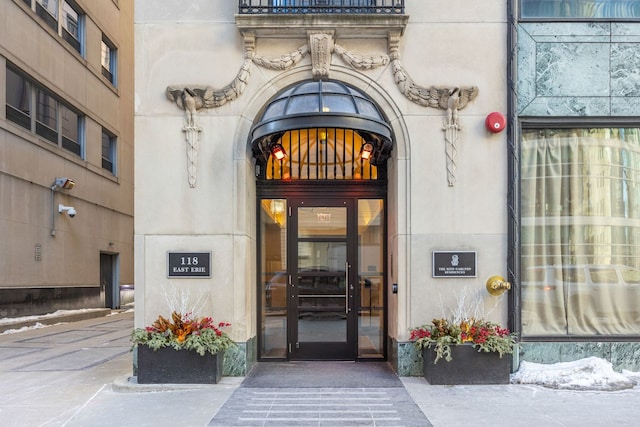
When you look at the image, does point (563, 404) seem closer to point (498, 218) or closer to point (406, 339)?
point (406, 339)

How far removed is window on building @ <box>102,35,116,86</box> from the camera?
22406 mm

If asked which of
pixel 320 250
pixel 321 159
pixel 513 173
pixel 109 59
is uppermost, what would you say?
pixel 109 59

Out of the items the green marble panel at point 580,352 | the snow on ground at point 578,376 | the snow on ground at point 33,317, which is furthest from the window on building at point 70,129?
the snow on ground at point 578,376

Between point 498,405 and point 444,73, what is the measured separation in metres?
4.64

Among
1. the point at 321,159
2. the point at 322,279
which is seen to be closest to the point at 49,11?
the point at 321,159

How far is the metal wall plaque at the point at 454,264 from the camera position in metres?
7.52

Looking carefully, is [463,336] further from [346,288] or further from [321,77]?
[321,77]

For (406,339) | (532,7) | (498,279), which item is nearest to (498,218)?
(498,279)

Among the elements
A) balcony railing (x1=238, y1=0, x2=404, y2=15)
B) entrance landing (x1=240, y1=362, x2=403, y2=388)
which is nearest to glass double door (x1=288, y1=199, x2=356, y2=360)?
entrance landing (x1=240, y1=362, x2=403, y2=388)

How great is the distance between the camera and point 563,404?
6.18 meters

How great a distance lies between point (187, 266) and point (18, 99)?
40.1 feet

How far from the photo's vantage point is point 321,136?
8.88 m

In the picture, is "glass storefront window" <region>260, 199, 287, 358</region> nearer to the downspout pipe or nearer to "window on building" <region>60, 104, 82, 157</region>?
the downspout pipe

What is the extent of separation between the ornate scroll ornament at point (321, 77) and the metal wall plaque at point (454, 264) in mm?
1054
